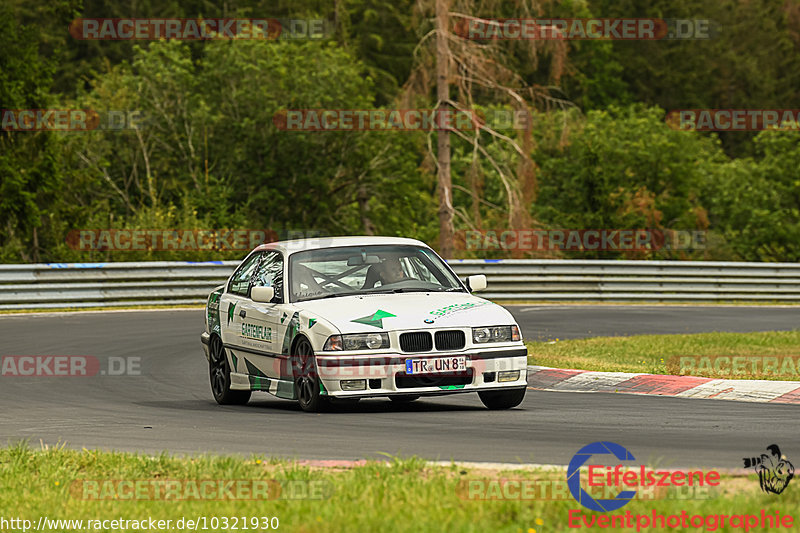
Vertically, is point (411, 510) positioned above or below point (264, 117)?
below

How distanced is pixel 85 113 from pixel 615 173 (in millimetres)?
21649

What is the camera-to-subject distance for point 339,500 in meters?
6.45

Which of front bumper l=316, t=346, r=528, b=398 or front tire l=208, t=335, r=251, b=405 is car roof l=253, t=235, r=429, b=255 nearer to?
front tire l=208, t=335, r=251, b=405

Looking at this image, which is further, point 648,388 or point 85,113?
point 85,113

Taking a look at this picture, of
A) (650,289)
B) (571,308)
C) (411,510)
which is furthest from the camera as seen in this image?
(650,289)

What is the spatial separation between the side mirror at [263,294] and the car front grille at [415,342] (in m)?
1.51

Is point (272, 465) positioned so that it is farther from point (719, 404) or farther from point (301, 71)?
point (301, 71)

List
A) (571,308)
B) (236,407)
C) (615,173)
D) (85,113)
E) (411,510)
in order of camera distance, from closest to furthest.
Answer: (411,510), (236,407), (571,308), (85,113), (615,173)

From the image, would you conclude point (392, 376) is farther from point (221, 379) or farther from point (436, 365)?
point (221, 379)

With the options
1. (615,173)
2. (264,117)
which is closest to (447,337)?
(264,117)

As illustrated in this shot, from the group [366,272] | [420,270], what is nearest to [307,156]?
[420,270]

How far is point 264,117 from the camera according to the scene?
147ft

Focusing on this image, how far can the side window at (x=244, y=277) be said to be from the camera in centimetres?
1285

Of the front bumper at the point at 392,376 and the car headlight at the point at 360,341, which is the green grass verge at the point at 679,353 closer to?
the front bumper at the point at 392,376
